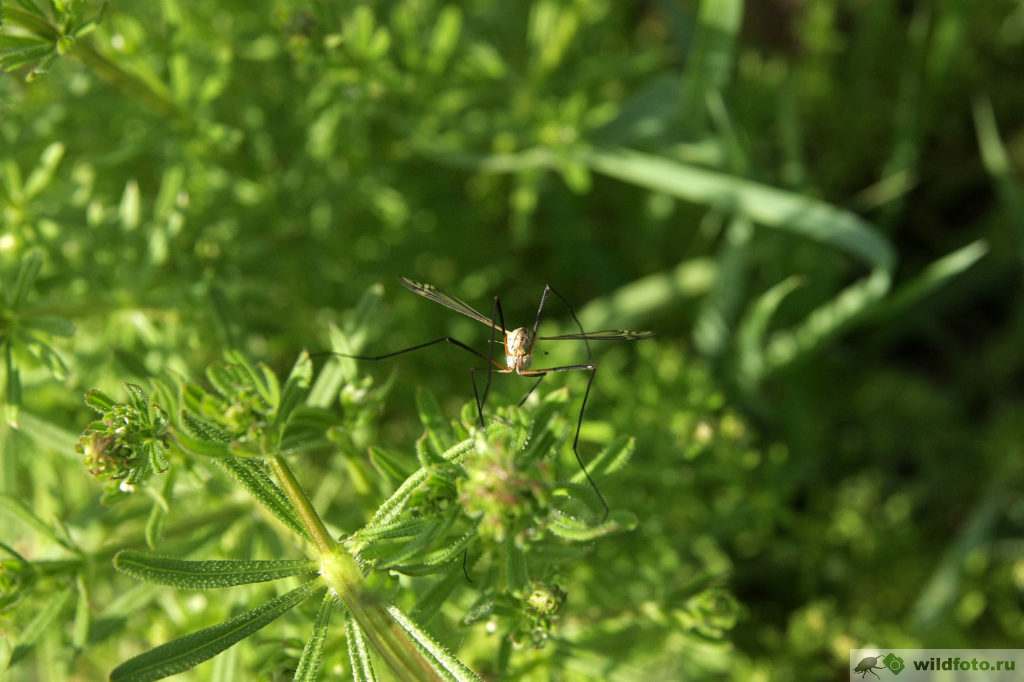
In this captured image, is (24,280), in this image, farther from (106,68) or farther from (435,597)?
(435,597)

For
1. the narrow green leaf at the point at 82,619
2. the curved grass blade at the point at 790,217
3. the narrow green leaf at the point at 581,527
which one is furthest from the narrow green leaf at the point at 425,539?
the curved grass blade at the point at 790,217

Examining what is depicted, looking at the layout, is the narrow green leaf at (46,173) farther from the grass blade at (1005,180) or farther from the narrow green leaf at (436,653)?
the grass blade at (1005,180)

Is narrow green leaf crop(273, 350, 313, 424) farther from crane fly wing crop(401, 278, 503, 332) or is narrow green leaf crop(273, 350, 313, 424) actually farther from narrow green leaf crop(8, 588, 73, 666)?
narrow green leaf crop(8, 588, 73, 666)

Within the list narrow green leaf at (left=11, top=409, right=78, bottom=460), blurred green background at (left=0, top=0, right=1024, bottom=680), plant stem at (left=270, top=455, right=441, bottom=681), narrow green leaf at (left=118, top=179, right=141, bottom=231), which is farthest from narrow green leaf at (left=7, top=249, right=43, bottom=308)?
plant stem at (left=270, top=455, right=441, bottom=681)

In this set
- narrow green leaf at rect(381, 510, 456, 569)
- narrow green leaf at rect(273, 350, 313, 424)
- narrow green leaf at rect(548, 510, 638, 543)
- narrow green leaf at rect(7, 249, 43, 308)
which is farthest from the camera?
narrow green leaf at rect(7, 249, 43, 308)

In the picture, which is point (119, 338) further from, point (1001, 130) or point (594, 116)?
point (1001, 130)

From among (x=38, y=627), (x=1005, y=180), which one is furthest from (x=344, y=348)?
(x=1005, y=180)
